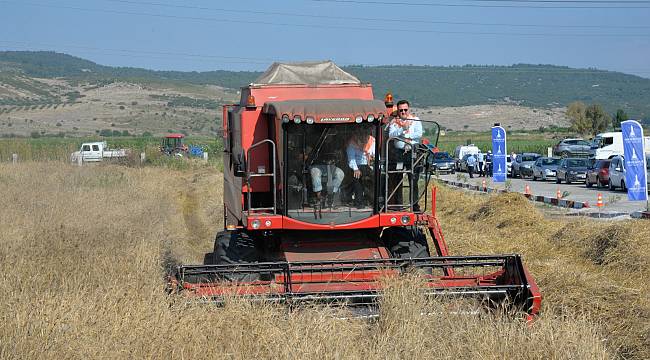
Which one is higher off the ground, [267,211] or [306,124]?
[306,124]

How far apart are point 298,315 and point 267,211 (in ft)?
11.8

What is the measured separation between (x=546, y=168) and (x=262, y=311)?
4851 centimetres

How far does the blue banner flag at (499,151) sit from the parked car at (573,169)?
30.8 feet

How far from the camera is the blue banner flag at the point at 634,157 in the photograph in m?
24.6

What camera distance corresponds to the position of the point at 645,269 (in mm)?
14555

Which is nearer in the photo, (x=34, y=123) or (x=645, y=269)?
(x=645, y=269)

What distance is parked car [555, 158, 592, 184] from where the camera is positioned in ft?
164

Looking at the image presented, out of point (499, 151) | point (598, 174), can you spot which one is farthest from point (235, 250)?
point (598, 174)

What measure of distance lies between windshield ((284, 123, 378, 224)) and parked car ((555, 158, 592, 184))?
129 ft

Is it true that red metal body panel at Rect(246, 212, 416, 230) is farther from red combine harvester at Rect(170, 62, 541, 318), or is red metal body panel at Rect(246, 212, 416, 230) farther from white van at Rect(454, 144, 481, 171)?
white van at Rect(454, 144, 481, 171)

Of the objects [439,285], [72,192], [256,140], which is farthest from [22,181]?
[439,285]

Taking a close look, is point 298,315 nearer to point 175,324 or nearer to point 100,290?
point 175,324

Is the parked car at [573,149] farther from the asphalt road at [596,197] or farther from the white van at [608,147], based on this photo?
the asphalt road at [596,197]

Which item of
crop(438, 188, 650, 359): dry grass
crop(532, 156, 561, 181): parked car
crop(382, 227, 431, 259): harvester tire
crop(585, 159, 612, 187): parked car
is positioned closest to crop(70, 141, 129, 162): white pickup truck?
crop(532, 156, 561, 181): parked car
